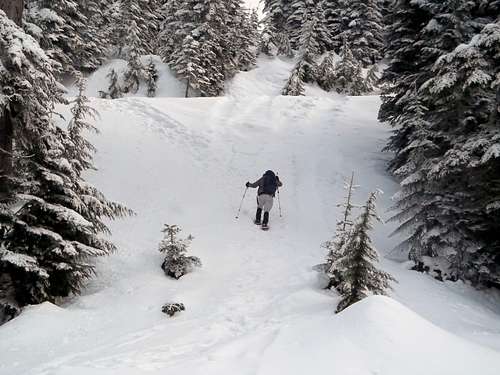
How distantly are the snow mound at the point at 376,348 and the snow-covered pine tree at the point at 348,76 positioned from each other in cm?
3448

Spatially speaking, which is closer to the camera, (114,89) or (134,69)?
(114,89)

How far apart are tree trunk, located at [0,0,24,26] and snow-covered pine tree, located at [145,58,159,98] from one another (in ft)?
81.2

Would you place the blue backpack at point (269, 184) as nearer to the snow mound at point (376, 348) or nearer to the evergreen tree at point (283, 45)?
the snow mound at point (376, 348)

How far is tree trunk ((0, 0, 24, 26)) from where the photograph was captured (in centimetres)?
808

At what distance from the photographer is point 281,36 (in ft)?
152

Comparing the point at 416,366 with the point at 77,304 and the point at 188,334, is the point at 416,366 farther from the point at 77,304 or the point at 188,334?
the point at 77,304

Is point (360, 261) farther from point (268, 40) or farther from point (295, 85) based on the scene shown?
point (268, 40)

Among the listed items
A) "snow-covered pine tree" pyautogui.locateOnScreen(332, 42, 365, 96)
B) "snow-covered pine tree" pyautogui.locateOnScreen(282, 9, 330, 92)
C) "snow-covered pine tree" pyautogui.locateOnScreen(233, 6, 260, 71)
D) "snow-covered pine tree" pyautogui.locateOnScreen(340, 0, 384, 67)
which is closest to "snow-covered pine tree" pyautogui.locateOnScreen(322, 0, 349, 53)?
"snow-covered pine tree" pyautogui.locateOnScreen(340, 0, 384, 67)

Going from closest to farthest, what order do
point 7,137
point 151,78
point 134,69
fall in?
point 7,137, point 134,69, point 151,78

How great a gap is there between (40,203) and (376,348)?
6852 millimetres

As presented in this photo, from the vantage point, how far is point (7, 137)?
27.5 ft

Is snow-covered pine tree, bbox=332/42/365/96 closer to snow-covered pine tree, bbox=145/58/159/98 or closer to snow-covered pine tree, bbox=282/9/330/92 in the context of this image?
snow-covered pine tree, bbox=282/9/330/92

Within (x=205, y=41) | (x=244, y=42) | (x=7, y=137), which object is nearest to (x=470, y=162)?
(x=7, y=137)

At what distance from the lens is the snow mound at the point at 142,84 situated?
3288 cm
